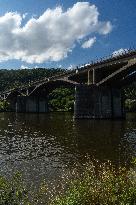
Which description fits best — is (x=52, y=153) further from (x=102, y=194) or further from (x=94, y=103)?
(x=94, y=103)

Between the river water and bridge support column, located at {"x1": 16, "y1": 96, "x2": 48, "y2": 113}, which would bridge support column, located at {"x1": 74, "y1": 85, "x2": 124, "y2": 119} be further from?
bridge support column, located at {"x1": 16, "y1": 96, "x2": 48, "y2": 113}

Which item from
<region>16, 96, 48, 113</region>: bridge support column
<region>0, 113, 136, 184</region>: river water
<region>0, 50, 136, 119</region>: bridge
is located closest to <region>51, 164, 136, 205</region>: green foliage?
<region>0, 113, 136, 184</region>: river water

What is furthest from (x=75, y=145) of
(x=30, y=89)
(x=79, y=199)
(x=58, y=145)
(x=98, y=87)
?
(x=30, y=89)

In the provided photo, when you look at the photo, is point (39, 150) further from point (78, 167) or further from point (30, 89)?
point (30, 89)

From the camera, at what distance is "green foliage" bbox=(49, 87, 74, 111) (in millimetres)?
155050

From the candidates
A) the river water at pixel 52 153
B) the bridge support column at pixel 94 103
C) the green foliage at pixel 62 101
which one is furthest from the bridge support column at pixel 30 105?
the river water at pixel 52 153

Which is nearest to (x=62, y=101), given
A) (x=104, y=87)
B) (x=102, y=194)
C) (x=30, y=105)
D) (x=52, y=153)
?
(x=30, y=105)

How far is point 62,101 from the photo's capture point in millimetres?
166125

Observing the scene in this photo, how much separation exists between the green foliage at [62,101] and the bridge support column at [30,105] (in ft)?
53.6

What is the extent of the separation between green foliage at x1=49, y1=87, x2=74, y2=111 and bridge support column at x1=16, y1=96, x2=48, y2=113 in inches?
643

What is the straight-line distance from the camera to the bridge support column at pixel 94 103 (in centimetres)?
8219

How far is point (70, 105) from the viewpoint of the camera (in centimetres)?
15350

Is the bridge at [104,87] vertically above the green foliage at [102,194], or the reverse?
the bridge at [104,87]

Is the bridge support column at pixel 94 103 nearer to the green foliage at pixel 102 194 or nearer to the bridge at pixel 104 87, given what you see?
the bridge at pixel 104 87
